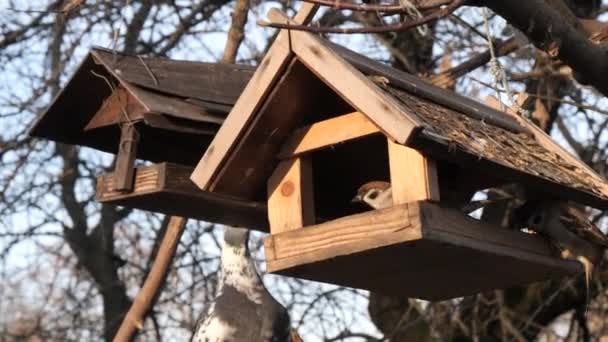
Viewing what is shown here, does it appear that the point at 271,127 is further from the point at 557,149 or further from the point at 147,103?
the point at 557,149

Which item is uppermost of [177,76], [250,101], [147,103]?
[177,76]

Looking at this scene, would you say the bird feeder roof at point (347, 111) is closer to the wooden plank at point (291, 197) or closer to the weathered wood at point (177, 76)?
the wooden plank at point (291, 197)

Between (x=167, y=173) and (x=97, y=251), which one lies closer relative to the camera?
(x=167, y=173)

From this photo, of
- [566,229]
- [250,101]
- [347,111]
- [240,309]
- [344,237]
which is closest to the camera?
[344,237]

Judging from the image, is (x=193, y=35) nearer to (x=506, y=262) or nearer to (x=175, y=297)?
(x=175, y=297)

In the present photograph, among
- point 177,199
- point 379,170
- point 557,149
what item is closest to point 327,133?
point 379,170

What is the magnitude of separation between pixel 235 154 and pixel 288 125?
15cm

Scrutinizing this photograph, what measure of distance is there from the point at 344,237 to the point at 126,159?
0.84 meters

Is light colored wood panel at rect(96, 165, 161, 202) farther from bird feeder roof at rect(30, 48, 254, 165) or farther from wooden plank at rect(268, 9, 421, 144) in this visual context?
wooden plank at rect(268, 9, 421, 144)

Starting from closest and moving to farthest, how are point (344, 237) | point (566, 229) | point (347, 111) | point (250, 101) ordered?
point (344, 237), point (250, 101), point (347, 111), point (566, 229)

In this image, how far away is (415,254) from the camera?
2.32m

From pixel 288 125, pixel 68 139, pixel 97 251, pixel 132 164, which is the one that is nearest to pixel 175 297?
pixel 97 251

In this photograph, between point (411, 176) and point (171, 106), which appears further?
point (171, 106)

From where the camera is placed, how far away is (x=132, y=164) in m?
2.88
